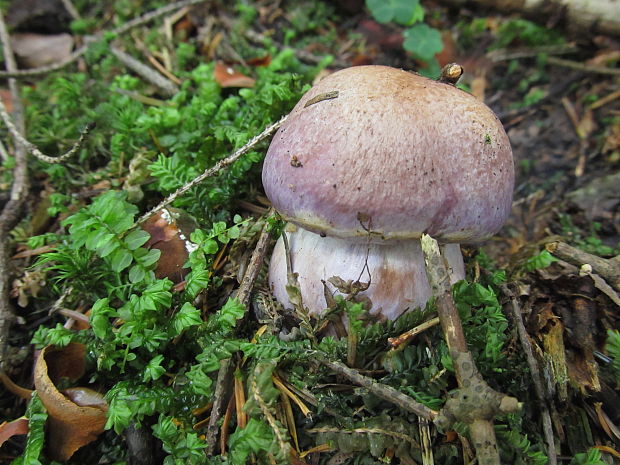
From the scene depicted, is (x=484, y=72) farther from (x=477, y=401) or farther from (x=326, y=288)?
(x=477, y=401)

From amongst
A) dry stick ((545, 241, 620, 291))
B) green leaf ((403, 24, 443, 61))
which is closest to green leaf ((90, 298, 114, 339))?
dry stick ((545, 241, 620, 291))

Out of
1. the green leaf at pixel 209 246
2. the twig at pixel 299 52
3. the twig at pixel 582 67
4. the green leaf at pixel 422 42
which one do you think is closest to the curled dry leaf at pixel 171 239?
the green leaf at pixel 209 246

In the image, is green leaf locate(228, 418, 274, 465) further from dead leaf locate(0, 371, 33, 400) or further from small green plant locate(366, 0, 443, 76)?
small green plant locate(366, 0, 443, 76)

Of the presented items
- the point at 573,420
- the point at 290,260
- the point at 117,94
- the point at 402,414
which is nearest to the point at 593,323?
the point at 573,420

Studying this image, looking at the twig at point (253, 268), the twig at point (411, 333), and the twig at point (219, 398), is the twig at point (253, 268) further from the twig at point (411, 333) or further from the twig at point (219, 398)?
the twig at point (411, 333)

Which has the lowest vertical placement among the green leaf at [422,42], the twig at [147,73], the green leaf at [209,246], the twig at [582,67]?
the green leaf at [209,246]

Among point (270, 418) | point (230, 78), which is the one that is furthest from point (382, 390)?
point (230, 78)
